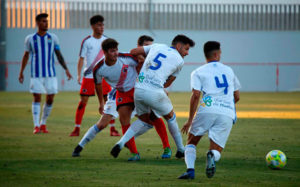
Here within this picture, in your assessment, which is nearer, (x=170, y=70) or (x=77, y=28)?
(x=170, y=70)

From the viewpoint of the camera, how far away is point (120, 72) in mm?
7551

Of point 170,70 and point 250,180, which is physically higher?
point 170,70

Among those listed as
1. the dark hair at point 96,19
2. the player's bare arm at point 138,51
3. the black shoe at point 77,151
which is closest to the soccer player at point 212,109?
the player's bare arm at point 138,51

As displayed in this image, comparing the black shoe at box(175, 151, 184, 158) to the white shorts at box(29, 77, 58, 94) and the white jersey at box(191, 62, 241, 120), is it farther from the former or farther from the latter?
the white shorts at box(29, 77, 58, 94)

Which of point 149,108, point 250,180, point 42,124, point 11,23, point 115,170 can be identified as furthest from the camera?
point 11,23

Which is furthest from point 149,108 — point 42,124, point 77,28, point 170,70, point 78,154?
point 77,28

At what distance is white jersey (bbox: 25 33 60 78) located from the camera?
11.1 metres

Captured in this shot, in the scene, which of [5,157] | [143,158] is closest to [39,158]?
[5,157]

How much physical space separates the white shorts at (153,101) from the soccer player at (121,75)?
40cm

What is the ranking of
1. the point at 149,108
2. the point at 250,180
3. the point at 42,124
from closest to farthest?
the point at 250,180 < the point at 149,108 < the point at 42,124

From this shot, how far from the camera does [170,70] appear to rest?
6996 millimetres

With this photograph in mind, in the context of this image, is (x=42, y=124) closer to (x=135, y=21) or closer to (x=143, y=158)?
(x=143, y=158)

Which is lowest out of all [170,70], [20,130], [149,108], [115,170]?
[20,130]

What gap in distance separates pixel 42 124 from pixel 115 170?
16.0 ft
